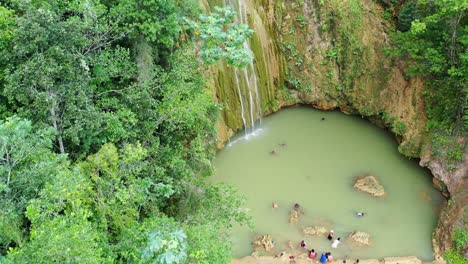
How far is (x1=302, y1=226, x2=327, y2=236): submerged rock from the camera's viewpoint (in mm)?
15297

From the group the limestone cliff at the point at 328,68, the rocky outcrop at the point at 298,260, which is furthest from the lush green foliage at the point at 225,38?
the rocky outcrop at the point at 298,260

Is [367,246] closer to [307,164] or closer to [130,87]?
[307,164]

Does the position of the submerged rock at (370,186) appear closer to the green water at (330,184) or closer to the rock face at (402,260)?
the green water at (330,184)

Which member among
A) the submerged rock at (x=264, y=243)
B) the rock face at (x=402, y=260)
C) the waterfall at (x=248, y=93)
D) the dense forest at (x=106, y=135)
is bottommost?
the rock face at (x=402, y=260)

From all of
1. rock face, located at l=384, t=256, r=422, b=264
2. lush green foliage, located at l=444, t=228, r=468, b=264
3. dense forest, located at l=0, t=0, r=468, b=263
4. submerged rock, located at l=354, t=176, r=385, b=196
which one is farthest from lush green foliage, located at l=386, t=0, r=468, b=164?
rock face, located at l=384, t=256, r=422, b=264

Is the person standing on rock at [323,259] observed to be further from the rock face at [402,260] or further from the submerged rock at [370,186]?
the submerged rock at [370,186]

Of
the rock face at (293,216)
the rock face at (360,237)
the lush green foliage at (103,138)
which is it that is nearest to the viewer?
the lush green foliage at (103,138)

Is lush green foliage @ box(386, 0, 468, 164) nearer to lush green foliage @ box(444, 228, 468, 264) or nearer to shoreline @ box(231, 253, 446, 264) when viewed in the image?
lush green foliage @ box(444, 228, 468, 264)

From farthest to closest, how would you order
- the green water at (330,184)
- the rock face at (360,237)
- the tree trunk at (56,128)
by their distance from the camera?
the green water at (330,184) < the rock face at (360,237) < the tree trunk at (56,128)

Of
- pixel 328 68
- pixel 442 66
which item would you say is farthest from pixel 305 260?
pixel 328 68

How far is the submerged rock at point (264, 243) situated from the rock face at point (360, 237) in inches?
108

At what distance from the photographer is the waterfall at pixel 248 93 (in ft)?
59.7

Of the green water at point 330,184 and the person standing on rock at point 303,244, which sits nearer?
the person standing on rock at point 303,244

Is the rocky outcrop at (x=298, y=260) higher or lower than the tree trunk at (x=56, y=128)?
lower
